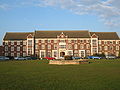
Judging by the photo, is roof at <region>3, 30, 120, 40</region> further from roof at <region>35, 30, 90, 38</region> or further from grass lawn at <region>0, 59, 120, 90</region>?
grass lawn at <region>0, 59, 120, 90</region>

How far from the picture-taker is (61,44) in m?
81.0

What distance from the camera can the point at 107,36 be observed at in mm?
82938

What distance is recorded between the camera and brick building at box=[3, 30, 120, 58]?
264 feet

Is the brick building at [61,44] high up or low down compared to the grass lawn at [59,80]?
up

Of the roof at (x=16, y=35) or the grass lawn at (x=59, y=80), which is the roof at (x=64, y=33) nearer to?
the roof at (x=16, y=35)

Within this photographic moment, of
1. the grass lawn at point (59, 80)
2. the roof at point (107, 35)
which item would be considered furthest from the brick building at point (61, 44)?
the grass lawn at point (59, 80)

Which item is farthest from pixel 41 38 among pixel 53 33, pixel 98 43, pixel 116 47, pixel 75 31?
pixel 116 47

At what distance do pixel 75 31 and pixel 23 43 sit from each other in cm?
2125

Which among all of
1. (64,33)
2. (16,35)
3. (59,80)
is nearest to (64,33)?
(64,33)

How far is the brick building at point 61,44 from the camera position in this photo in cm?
8038

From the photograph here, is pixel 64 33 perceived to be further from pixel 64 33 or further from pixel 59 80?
pixel 59 80

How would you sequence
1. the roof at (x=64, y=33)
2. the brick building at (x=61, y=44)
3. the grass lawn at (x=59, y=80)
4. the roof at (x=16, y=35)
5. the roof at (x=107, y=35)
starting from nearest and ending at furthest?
the grass lawn at (x=59, y=80), the brick building at (x=61, y=44), the roof at (x=64, y=33), the roof at (x=107, y=35), the roof at (x=16, y=35)

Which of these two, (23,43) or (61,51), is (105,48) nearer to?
(61,51)

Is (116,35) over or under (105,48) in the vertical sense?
over
